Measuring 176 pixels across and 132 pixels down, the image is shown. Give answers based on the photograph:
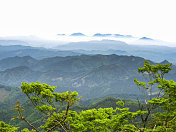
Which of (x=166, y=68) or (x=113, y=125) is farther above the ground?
(x=166, y=68)

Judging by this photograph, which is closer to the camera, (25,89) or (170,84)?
(25,89)

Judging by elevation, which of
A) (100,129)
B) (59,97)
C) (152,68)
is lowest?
(100,129)

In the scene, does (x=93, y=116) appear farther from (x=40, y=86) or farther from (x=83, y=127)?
(x=40, y=86)

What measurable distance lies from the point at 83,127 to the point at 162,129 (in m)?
8.40

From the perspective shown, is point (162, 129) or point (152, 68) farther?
point (152, 68)

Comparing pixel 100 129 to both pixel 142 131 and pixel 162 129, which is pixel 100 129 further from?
pixel 162 129

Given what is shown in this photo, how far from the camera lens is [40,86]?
16.6 metres

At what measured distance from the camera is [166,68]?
704 inches

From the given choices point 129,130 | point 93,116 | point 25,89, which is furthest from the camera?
point 93,116

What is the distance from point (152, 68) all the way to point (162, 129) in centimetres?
673

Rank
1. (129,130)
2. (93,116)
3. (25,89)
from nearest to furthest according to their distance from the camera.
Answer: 1. (25,89)
2. (129,130)
3. (93,116)

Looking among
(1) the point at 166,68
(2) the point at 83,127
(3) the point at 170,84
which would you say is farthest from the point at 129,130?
(1) the point at 166,68

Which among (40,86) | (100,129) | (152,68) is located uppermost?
(152,68)

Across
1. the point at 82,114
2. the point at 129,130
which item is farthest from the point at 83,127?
the point at 129,130
